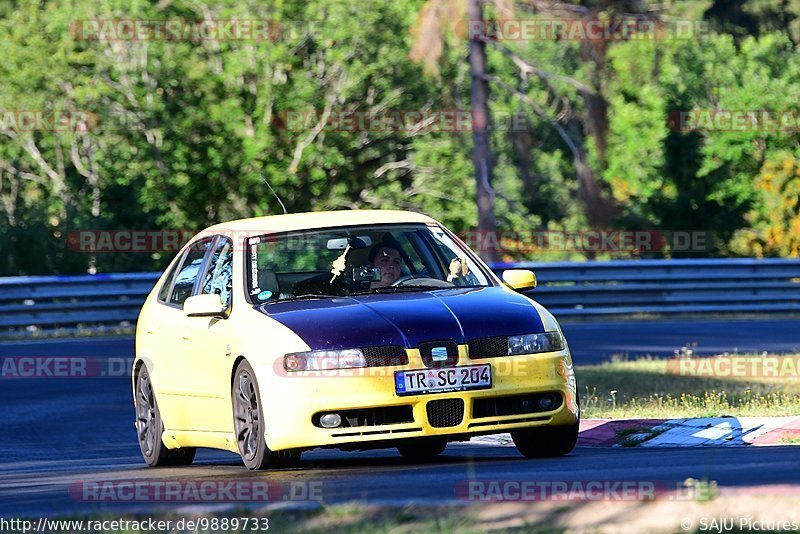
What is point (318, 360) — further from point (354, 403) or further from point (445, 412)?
point (445, 412)

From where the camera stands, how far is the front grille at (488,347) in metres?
9.09

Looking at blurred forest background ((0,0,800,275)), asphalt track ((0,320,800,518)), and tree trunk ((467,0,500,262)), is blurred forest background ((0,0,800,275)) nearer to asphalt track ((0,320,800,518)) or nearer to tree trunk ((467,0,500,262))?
tree trunk ((467,0,500,262))

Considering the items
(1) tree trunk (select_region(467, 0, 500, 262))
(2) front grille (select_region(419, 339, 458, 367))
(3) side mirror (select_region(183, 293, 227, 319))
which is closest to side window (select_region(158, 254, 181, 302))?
(3) side mirror (select_region(183, 293, 227, 319))

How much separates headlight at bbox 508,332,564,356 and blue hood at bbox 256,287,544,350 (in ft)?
0.13

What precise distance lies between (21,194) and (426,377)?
95.1 feet

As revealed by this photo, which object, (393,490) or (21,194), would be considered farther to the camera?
(21,194)

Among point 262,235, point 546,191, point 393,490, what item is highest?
point 262,235

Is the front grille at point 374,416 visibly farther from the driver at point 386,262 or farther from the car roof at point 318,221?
the car roof at point 318,221

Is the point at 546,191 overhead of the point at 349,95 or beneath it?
beneath

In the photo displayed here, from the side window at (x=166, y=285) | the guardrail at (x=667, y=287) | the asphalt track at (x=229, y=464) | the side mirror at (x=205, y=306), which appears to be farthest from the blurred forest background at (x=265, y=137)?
the side mirror at (x=205, y=306)

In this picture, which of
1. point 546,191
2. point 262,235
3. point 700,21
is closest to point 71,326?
point 262,235

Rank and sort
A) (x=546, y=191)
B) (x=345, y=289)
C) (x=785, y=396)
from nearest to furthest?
1. (x=345, y=289)
2. (x=785, y=396)
3. (x=546, y=191)

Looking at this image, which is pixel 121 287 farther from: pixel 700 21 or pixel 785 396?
pixel 700 21

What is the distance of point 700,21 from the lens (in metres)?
54.3
